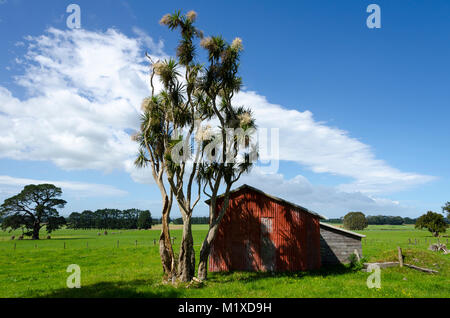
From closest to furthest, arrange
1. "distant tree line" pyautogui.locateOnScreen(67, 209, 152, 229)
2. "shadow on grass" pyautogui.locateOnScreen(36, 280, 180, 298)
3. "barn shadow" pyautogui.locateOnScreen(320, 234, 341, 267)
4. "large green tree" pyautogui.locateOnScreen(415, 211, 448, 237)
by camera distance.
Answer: "shadow on grass" pyautogui.locateOnScreen(36, 280, 180, 298)
"barn shadow" pyautogui.locateOnScreen(320, 234, 341, 267)
"large green tree" pyautogui.locateOnScreen(415, 211, 448, 237)
"distant tree line" pyautogui.locateOnScreen(67, 209, 152, 229)

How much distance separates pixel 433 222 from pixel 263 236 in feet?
202

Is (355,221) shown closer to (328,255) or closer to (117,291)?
(328,255)

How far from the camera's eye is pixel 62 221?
72875 mm

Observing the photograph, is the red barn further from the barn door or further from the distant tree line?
the distant tree line

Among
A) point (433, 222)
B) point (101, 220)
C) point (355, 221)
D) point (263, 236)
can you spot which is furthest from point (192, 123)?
point (101, 220)

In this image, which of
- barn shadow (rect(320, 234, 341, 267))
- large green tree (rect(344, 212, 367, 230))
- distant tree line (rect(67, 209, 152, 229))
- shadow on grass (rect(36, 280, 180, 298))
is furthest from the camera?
distant tree line (rect(67, 209, 152, 229))

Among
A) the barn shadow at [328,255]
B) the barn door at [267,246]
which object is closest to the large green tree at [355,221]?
the barn shadow at [328,255]

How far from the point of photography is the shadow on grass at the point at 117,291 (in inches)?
542

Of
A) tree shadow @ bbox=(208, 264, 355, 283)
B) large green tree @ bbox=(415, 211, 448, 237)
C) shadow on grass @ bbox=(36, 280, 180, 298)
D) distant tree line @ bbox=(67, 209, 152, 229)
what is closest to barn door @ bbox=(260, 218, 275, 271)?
tree shadow @ bbox=(208, 264, 355, 283)

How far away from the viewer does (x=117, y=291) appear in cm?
1464

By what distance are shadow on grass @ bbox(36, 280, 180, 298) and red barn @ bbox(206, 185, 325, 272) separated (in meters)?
6.41

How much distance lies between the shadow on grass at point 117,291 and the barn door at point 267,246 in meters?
7.99

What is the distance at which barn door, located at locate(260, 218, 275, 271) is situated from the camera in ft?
67.4
